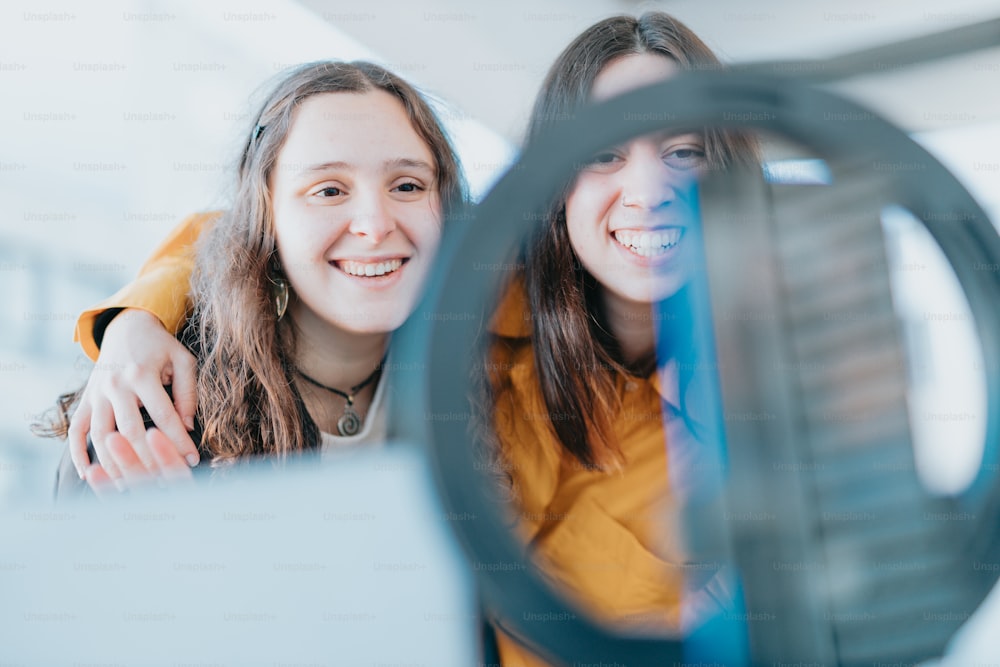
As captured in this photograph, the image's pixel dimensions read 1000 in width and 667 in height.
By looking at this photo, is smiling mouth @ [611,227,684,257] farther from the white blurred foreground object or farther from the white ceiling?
the white ceiling

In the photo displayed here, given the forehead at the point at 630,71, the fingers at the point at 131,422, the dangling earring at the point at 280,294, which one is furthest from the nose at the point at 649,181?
the fingers at the point at 131,422

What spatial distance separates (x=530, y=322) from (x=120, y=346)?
47 cm

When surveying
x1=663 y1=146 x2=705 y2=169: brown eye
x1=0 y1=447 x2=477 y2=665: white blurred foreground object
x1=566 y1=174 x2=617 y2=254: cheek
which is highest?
x1=663 y1=146 x2=705 y2=169: brown eye

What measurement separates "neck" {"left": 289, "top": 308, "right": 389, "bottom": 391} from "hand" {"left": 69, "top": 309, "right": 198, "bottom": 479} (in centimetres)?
14

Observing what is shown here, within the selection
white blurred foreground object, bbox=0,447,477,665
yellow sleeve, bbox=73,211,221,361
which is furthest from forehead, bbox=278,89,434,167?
white blurred foreground object, bbox=0,447,477,665

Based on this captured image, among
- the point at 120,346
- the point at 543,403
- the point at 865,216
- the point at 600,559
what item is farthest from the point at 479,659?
the point at 120,346

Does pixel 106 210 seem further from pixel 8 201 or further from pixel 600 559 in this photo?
pixel 600 559

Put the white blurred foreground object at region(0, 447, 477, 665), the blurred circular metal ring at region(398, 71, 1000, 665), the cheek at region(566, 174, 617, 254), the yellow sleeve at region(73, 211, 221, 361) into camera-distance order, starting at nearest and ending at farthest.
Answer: the blurred circular metal ring at region(398, 71, 1000, 665)
the white blurred foreground object at region(0, 447, 477, 665)
the cheek at region(566, 174, 617, 254)
the yellow sleeve at region(73, 211, 221, 361)

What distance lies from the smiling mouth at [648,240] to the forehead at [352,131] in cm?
28

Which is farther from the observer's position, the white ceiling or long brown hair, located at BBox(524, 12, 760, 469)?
the white ceiling

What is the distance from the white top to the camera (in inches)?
33.5

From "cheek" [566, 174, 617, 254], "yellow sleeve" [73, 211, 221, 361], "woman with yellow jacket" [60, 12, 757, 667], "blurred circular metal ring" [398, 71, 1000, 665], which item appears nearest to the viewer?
"blurred circular metal ring" [398, 71, 1000, 665]

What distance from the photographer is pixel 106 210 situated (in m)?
1.27

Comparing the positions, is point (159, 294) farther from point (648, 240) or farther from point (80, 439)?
point (648, 240)
